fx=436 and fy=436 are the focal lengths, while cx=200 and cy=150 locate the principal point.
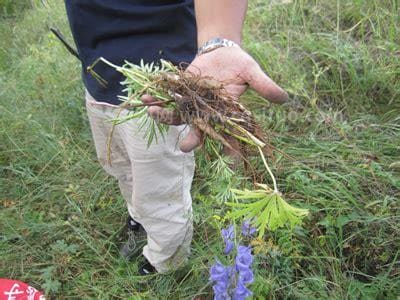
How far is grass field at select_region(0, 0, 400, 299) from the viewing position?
1492 mm

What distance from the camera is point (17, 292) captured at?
154 centimetres

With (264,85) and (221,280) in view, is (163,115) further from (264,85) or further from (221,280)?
(221,280)

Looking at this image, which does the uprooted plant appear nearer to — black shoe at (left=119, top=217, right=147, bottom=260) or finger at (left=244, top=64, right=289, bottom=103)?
finger at (left=244, top=64, right=289, bottom=103)

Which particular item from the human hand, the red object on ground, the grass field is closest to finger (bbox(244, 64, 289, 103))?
the human hand

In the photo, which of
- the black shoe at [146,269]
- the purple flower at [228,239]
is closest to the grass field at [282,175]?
the black shoe at [146,269]

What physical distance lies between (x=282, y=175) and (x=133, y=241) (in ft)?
2.21

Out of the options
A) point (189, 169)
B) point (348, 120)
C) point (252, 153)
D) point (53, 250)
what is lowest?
point (53, 250)

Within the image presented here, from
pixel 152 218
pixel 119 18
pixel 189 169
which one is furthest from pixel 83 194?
pixel 119 18

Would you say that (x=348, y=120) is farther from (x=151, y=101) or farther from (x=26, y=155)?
(x=26, y=155)

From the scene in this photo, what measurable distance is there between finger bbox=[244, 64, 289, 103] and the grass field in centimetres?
24

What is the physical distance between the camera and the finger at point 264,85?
0.93 meters

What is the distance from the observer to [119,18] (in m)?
1.22

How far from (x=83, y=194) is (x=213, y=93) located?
1.20 meters

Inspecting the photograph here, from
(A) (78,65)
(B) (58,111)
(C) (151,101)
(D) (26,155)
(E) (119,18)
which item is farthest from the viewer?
(A) (78,65)
